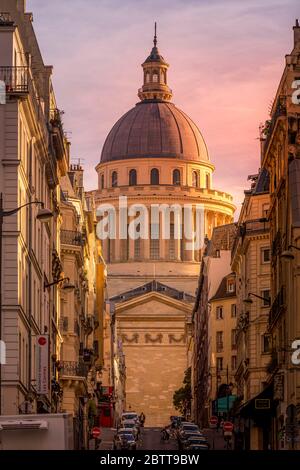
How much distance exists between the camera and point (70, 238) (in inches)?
3748

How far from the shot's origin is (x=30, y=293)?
59.8 metres

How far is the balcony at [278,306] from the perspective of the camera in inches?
2594

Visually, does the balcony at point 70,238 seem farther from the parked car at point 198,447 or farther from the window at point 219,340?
the window at point 219,340

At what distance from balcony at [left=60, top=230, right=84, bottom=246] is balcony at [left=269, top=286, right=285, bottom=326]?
78.2 ft

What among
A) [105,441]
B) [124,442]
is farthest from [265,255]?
[105,441]

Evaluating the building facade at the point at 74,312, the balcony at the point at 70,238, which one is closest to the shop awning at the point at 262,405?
the building facade at the point at 74,312

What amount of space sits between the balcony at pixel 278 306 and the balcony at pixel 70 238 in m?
23.8

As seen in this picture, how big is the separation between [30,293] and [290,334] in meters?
9.73

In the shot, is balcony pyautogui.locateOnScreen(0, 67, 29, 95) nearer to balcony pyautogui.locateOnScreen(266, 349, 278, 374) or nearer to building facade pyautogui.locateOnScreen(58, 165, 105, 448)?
balcony pyautogui.locateOnScreen(266, 349, 278, 374)

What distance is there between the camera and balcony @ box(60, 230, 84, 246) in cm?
9456

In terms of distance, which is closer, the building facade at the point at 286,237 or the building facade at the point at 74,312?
the building facade at the point at 286,237

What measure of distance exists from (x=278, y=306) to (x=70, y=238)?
29.2 m

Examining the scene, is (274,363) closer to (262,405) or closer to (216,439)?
(262,405)
